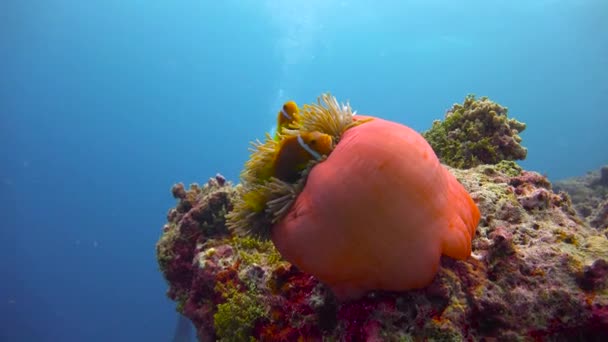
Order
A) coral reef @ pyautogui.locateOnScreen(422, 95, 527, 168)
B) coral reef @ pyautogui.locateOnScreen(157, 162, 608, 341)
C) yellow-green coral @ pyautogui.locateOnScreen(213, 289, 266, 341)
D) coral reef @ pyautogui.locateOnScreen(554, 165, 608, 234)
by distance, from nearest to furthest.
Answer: coral reef @ pyautogui.locateOnScreen(157, 162, 608, 341) → yellow-green coral @ pyautogui.locateOnScreen(213, 289, 266, 341) → coral reef @ pyautogui.locateOnScreen(422, 95, 527, 168) → coral reef @ pyautogui.locateOnScreen(554, 165, 608, 234)

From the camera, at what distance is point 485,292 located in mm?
2070

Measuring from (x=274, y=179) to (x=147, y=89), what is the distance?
57815 millimetres

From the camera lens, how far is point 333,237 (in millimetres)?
2055

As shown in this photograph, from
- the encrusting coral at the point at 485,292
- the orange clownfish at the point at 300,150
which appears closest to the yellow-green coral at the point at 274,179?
the orange clownfish at the point at 300,150

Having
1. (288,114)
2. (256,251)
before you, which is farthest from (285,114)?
(256,251)

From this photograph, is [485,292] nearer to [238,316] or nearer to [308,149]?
[308,149]

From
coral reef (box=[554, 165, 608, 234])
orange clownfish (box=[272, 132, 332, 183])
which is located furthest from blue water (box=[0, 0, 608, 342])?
orange clownfish (box=[272, 132, 332, 183])

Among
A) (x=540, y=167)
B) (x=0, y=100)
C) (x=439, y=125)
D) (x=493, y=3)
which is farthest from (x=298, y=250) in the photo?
(x=540, y=167)

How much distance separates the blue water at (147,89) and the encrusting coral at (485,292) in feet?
99.2

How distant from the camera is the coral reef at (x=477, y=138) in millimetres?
4062

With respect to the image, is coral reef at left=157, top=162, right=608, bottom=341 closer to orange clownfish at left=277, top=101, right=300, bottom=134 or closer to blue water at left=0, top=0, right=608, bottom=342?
orange clownfish at left=277, top=101, right=300, bottom=134

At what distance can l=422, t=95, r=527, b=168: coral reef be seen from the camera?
406 centimetres

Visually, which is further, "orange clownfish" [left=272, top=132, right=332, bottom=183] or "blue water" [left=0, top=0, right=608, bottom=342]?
"blue water" [left=0, top=0, right=608, bottom=342]

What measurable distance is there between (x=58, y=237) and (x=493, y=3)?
5829 centimetres
